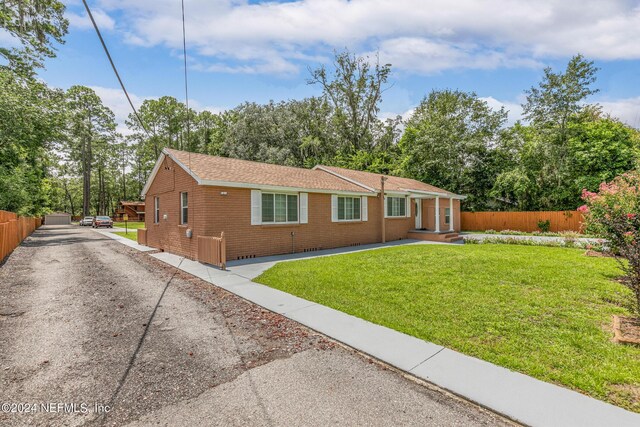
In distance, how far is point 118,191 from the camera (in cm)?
5906

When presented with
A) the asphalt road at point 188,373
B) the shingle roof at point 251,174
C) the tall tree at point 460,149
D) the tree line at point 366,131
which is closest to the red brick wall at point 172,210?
the shingle roof at point 251,174

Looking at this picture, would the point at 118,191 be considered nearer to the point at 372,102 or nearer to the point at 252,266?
the point at 372,102

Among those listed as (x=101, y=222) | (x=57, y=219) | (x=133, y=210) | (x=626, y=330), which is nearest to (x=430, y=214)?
(x=626, y=330)

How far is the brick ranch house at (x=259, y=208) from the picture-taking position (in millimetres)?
10867

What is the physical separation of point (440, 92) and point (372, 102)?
7177mm

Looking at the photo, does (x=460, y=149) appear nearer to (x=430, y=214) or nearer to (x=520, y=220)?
(x=520, y=220)

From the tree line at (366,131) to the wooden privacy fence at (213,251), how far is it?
967cm

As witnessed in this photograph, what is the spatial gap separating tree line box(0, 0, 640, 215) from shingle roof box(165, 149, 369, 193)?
20.1 feet

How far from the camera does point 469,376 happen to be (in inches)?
133

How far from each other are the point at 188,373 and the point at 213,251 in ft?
21.7

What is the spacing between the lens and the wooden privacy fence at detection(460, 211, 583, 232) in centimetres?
2058

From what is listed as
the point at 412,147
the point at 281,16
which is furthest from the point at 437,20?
the point at 412,147

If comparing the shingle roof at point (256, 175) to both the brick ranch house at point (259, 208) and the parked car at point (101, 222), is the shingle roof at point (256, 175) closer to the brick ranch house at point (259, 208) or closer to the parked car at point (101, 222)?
the brick ranch house at point (259, 208)

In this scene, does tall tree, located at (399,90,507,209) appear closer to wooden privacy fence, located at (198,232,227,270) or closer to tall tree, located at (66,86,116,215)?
wooden privacy fence, located at (198,232,227,270)
